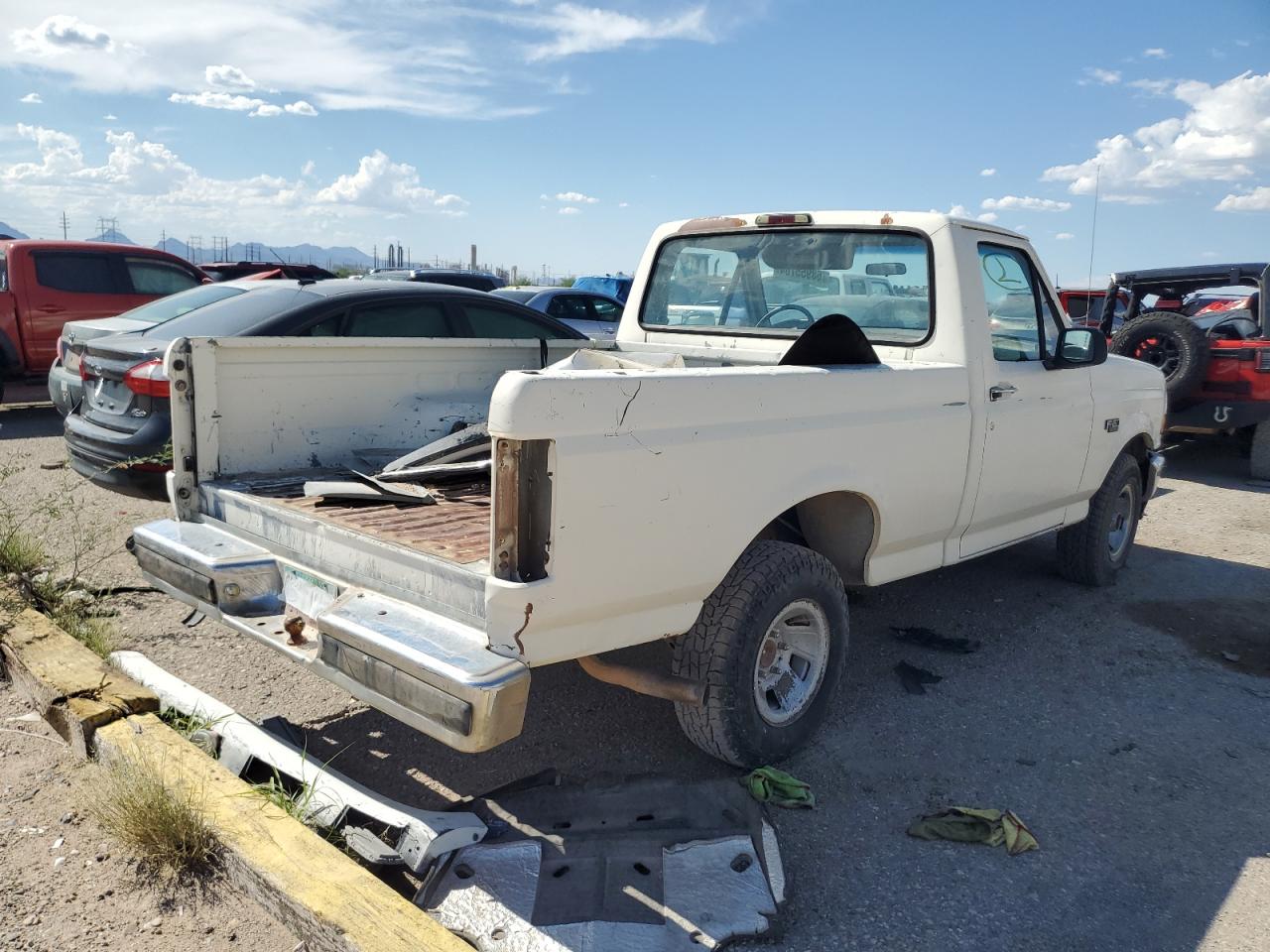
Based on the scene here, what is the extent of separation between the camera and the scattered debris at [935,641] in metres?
4.94

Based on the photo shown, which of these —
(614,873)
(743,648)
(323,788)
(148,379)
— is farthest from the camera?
(148,379)

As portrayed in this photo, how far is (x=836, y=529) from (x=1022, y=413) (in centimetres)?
128

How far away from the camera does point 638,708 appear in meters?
4.15

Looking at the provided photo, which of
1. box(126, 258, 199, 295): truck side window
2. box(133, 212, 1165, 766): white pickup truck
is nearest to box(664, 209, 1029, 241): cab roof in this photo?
box(133, 212, 1165, 766): white pickup truck

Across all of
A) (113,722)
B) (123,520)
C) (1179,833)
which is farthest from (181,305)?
(1179,833)

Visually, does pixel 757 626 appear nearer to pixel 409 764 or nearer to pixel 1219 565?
pixel 409 764

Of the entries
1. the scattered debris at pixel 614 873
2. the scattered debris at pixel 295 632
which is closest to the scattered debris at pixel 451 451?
the scattered debris at pixel 295 632

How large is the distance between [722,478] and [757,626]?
0.58 metres

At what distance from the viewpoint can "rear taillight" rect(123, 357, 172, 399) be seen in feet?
17.7

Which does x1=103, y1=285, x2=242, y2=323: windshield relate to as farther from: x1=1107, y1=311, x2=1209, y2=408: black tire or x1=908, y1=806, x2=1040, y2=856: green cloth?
x1=1107, y1=311, x2=1209, y2=408: black tire

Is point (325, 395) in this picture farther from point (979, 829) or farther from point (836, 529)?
point (979, 829)

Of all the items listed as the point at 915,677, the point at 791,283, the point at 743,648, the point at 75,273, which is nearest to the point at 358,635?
the point at 743,648

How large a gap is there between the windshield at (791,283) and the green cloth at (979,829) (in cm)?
204

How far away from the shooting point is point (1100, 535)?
5.82 m
